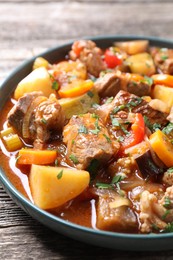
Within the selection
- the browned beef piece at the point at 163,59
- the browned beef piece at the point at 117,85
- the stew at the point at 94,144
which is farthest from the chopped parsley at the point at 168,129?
the browned beef piece at the point at 163,59

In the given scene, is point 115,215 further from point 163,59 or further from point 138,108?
point 163,59

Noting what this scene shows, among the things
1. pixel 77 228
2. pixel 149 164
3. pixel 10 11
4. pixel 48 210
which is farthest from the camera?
pixel 10 11

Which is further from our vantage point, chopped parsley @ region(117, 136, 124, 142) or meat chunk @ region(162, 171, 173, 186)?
chopped parsley @ region(117, 136, 124, 142)

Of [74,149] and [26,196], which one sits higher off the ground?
[74,149]

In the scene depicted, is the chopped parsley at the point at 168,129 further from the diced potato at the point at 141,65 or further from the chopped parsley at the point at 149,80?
the diced potato at the point at 141,65

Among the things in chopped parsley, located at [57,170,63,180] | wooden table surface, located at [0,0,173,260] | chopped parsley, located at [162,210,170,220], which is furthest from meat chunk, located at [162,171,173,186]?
wooden table surface, located at [0,0,173,260]

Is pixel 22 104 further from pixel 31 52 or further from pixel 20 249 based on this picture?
pixel 31 52

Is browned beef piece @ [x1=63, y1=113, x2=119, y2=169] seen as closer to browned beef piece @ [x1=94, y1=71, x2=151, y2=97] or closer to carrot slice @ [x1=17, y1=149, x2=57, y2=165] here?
carrot slice @ [x1=17, y1=149, x2=57, y2=165]

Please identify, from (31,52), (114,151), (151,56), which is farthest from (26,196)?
(31,52)
